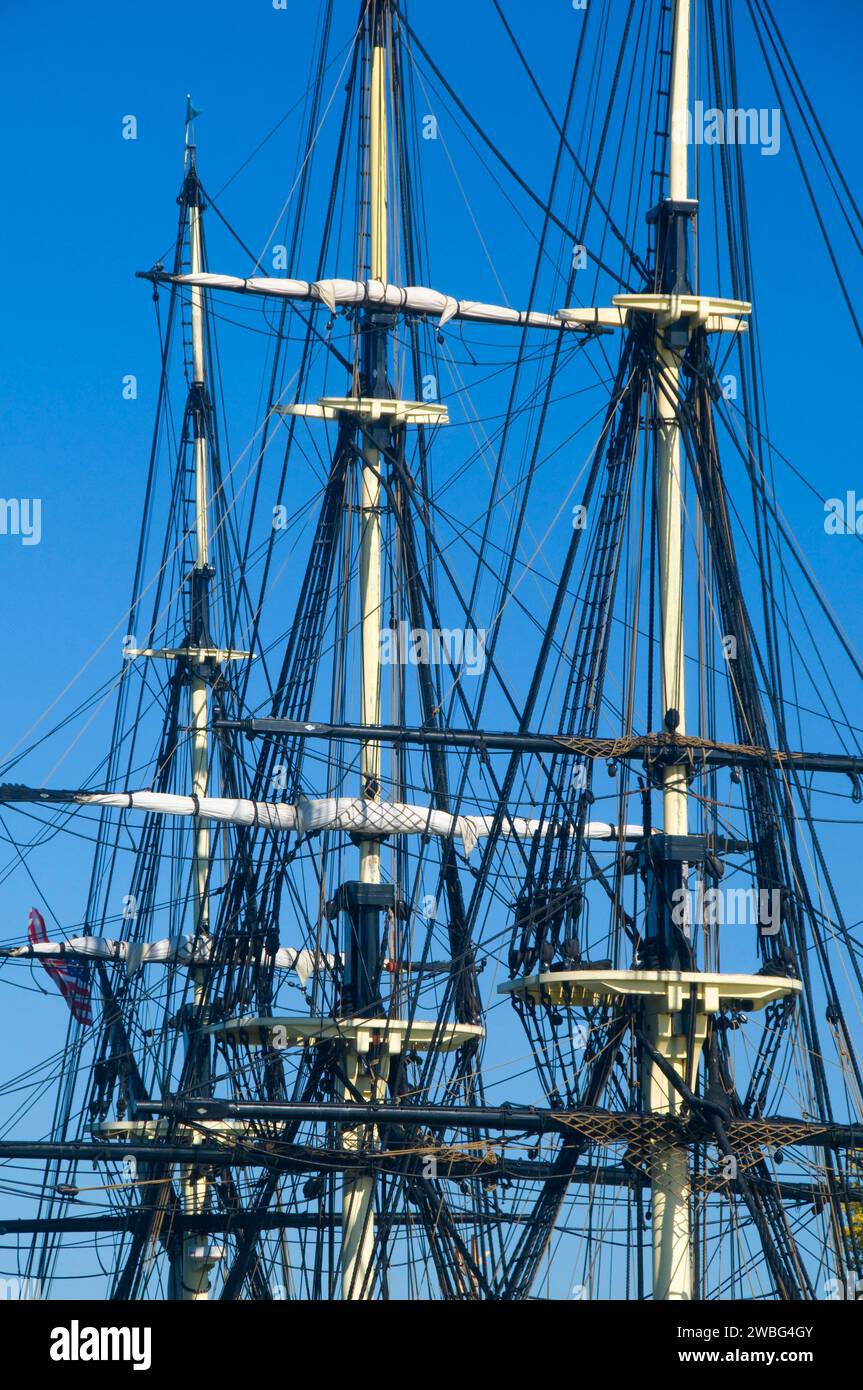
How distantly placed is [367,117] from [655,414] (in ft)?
42.1

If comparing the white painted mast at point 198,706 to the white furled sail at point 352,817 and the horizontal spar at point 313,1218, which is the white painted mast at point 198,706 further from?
the white furled sail at point 352,817

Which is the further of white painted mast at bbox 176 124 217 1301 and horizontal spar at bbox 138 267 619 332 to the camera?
white painted mast at bbox 176 124 217 1301

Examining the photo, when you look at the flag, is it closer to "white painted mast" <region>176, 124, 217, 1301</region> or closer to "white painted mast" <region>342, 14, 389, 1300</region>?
"white painted mast" <region>176, 124, 217, 1301</region>

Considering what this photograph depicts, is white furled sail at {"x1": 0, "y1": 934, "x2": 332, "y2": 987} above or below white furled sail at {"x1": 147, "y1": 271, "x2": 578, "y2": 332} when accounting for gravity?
below

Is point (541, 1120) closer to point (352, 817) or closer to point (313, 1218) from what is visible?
point (352, 817)
